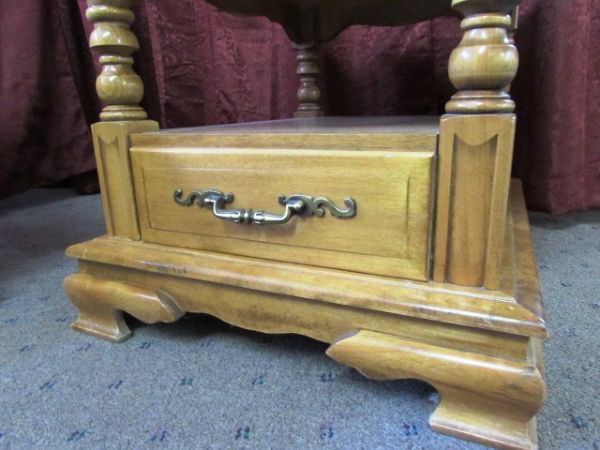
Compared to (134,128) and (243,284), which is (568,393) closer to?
(243,284)

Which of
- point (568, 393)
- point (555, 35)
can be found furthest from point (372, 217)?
point (555, 35)

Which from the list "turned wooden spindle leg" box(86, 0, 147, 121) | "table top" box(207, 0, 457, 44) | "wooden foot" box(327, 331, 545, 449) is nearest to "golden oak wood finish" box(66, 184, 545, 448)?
"wooden foot" box(327, 331, 545, 449)

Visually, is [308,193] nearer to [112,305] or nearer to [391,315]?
[391,315]

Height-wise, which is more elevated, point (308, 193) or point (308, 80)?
point (308, 80)

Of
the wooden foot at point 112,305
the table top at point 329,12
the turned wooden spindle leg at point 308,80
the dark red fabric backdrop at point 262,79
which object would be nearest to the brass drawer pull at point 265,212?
the wooden foot at point 112,305

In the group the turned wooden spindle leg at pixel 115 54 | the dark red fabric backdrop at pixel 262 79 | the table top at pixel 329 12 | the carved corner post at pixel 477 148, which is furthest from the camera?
the dark red fabric backdrop at pixel 262 79

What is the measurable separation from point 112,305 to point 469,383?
0.46 meters

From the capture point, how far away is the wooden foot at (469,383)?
0.42 metres

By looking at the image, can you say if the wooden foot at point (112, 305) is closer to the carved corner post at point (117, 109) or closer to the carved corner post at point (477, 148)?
the carved corner post at point (117, 109)

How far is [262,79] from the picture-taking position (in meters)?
1.26

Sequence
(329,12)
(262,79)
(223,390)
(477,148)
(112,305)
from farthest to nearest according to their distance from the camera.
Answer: (262,79), (329,12), (112,305), (223,390), (477,148)

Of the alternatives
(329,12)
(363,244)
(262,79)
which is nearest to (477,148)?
(363,244)

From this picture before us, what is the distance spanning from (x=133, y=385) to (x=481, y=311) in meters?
0.39

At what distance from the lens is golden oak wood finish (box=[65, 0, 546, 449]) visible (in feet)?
1.37
